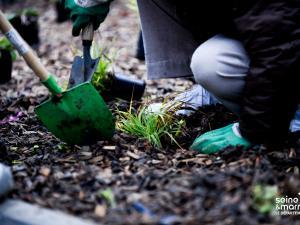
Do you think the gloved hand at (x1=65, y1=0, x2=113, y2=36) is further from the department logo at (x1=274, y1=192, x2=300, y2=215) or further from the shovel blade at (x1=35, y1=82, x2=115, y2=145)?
the department logo at (x1=274, y1=192, x2=300, y2=215)

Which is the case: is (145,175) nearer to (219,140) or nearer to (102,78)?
(219,140)

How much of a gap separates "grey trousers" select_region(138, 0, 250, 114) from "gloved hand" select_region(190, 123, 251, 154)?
0.11 m

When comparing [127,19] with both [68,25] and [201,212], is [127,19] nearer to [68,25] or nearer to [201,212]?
[68,25]

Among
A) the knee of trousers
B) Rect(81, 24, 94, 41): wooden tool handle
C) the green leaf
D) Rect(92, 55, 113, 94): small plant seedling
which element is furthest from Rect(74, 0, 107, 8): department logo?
the green leaf

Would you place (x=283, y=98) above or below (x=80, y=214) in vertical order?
above

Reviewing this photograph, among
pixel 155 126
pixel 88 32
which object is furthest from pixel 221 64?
pixel 88 32

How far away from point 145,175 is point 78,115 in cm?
47

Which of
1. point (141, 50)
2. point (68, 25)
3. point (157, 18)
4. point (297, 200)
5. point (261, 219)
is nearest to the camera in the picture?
point (261, 219)

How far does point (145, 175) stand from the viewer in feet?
6.81

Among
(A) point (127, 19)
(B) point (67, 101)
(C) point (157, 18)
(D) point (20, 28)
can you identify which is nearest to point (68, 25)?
(A) point (127, 19)

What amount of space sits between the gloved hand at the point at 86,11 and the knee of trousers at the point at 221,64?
1.74 ft

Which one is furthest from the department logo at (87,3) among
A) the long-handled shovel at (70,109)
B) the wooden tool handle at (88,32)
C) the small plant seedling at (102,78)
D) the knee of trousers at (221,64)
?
the small plant seedling at (102,78)

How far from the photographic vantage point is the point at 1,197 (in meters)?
1.88

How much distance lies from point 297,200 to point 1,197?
116 cm
